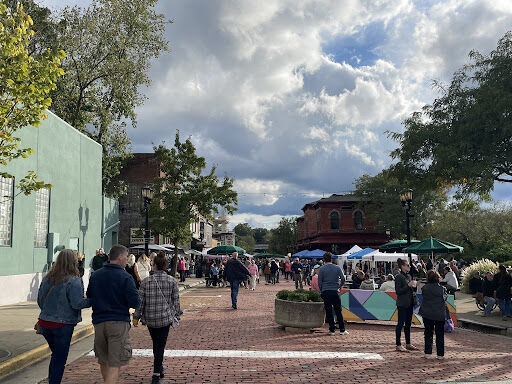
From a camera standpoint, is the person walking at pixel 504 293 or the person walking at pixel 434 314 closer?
the person walking at pixel 434 314

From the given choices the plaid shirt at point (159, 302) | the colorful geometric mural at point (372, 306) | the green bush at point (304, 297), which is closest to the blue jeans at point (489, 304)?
the colorful geometric mural at point (372, 306)

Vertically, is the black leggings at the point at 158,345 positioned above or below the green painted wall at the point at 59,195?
below

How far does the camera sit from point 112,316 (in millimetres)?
5359

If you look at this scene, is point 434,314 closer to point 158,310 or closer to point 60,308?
point 158,310

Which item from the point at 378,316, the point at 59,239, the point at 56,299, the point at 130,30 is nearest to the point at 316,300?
the point at 378,316

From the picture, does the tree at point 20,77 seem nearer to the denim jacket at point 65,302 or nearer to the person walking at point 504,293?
the denim jacket at point 65,302

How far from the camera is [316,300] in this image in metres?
11.5

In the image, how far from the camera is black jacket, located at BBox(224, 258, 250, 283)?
1583cm

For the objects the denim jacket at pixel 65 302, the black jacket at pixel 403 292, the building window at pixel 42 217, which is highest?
the building window at pixel 42 217

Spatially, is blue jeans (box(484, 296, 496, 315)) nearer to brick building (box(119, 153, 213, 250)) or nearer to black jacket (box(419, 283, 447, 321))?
black jacket (box(419, 283, 447, 321))

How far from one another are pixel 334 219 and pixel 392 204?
1173cm

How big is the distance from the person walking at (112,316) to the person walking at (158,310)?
983mm

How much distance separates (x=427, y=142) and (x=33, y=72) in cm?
1688

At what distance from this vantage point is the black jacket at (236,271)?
15828 millimetres
